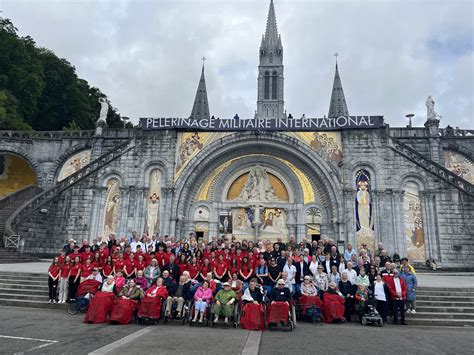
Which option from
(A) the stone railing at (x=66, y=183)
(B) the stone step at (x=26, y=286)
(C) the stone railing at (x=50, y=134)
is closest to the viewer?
(B) the stone step at (x=26, y=286)

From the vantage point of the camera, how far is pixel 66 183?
73.8ft

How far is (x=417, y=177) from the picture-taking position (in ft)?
69.2

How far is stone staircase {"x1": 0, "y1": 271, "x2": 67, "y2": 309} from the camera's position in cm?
1084

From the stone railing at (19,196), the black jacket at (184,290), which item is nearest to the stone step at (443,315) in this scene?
the black jacket at (184,290)

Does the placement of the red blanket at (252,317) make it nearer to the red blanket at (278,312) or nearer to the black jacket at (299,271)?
the red blanket at (278,312)

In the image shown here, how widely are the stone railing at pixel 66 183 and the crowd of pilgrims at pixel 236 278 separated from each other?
34.3 feet

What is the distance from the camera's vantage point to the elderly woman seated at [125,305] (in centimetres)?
861

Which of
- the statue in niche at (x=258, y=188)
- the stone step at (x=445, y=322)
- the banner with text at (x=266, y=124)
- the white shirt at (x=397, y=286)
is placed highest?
the banner with text at (x=266, y=124)

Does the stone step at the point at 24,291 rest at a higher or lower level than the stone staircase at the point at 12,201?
lower

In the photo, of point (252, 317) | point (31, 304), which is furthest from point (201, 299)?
point (31, 304)

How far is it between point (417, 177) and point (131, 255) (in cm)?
1830

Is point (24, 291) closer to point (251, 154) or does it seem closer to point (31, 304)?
point (31, 304)

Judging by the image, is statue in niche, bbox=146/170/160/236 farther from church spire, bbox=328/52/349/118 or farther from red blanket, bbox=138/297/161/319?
church spire, bbox=328/52/349/118

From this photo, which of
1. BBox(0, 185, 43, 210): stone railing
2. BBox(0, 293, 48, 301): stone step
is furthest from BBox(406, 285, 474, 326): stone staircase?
BBox(0, 185, 43, 210): stone railing
